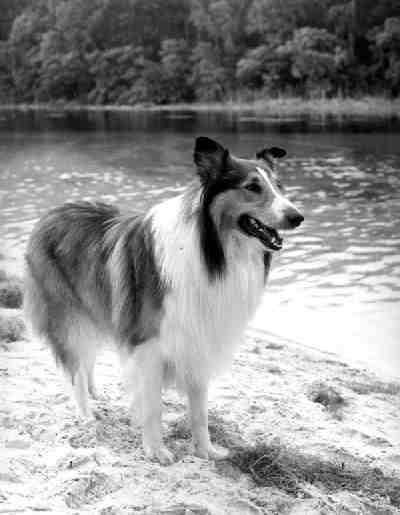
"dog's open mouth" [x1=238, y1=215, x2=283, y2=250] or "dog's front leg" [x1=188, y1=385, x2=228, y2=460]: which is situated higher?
"dog's open mouth" [x1=238, y1=215, x2=283, y2=250]

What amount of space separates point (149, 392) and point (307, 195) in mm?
10176

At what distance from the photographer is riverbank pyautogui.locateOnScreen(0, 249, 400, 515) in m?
3.03

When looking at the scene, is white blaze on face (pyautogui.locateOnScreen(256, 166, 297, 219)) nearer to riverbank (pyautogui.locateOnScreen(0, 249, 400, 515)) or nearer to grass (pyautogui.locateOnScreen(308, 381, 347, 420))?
riverbank (pyautogui.locateOnScreen(0, 249, 400, 515))

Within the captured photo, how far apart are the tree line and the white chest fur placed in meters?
40.7

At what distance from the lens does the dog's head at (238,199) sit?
3211mm

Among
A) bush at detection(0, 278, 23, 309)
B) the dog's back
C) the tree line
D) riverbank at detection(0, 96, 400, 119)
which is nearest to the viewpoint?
the dog's back

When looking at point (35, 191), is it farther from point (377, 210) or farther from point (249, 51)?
point (249, 51)

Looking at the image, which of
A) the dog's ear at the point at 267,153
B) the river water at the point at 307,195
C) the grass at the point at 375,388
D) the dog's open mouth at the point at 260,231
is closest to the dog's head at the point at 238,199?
the dog's open mouth at the point at 260,231

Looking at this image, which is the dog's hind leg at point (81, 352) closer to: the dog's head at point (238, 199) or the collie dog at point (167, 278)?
the collie dog at point (167, 278)

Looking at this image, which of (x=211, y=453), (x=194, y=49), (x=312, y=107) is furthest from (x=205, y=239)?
(x=194, y=49)

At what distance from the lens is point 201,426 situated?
3693 millimetres

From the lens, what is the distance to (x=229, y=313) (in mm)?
3422

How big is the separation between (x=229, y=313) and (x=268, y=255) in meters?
0.40

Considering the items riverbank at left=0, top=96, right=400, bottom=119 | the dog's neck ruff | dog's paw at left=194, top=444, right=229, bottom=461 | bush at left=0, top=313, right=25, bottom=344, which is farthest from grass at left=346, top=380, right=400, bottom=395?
riverbank at left=0, top=96, right=400, bottom=119
